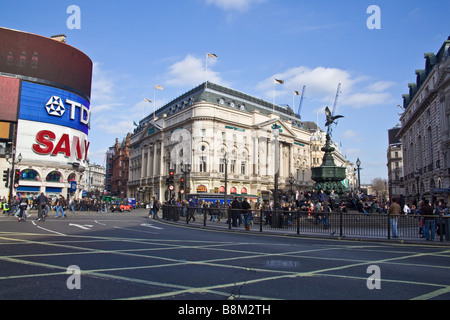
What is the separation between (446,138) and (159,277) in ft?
149

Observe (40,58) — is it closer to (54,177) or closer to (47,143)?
(47,143)

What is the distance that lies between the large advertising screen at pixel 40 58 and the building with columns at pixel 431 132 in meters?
59.7

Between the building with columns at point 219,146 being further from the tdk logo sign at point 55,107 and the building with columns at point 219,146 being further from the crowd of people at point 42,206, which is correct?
the tdk logo sign at point 55,107

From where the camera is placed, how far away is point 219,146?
64000 millimetres

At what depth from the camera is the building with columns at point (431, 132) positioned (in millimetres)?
41344

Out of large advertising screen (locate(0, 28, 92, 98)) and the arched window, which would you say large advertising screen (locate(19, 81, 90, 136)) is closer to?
large advertising screen (locate(0, 28, 92, 98))

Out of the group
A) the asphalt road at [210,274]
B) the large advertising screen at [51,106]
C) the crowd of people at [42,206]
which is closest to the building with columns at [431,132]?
the asphalt road at [210,274]

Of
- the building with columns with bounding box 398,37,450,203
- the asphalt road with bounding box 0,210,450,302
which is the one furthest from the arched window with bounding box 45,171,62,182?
the building with columns with bounding box 398,37,450,203

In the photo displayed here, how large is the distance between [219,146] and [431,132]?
3512 cm

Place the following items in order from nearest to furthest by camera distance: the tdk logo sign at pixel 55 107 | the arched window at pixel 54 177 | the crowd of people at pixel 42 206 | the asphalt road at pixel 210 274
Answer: the asphalt road at pixel 210 274
the crowd of people at pixel 42 206
the tdk logo sign at pixel 55 107
the arched window at pixel 54 177

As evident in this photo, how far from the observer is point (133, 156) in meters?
95.1
